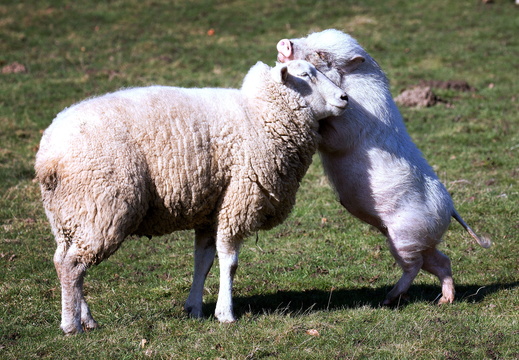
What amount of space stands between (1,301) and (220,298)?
197cm

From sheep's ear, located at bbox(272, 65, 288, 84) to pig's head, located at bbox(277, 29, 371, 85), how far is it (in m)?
0.50

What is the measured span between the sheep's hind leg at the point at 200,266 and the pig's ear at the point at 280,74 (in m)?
1.36

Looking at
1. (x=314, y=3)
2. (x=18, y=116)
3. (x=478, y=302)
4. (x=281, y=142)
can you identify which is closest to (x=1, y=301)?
(x=281, y=142)

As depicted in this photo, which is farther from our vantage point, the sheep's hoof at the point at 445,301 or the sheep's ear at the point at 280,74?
the sheep's hoof at the point at 445,301

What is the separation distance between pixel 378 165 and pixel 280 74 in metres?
1.21

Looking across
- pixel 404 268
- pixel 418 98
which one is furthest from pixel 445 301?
pixel 418 98

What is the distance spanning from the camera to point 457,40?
1673 centimetres

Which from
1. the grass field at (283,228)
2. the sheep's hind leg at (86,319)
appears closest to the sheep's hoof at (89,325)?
the sheep's hind leg at (86,319)

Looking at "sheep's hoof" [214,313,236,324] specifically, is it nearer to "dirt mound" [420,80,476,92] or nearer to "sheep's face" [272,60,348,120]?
"sheep's face" [272,60,348,120]

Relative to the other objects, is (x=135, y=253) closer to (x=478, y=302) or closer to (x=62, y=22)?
(x=478, y=302)

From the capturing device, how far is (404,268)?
6172 mm

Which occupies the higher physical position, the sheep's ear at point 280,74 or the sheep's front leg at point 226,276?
the sheep's ear at point 280,74

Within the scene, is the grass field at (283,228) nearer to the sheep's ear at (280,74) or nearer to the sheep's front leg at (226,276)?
the sheep's front leg at (226,276)

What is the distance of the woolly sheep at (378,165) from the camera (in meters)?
6.04
